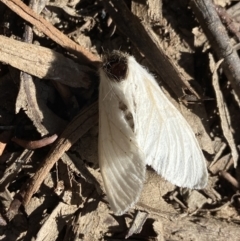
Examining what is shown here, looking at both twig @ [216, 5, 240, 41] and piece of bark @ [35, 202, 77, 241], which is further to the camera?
twig @ [216, 5, 240, 41]

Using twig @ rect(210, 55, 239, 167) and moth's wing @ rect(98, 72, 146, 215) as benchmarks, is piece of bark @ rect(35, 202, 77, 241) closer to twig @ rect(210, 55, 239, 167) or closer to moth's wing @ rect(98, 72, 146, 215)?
moth's wing @ rect(98, 72, 146, 215)

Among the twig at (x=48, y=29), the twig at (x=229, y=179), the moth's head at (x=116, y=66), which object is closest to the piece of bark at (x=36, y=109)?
the twig at (x=48, y=29)

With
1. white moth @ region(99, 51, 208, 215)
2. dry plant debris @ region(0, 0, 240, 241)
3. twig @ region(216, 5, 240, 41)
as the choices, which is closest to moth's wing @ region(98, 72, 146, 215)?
white moth @ region(99, 51, 208, 215)

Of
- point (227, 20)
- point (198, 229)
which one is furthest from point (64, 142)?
point (227, 20)

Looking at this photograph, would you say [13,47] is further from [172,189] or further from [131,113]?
[172,189]

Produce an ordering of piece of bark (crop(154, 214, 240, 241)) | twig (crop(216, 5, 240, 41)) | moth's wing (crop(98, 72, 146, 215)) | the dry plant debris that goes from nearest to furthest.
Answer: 1. moth's wing (crop(98, 72, 146, 215))
2. the dry plant debris
3. piece of bark (crop(154, 214, 240, 241))
4. twig (crop(216, 5, 240, 41))

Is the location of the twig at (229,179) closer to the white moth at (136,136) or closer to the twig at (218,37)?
the white moth at (136,136)
